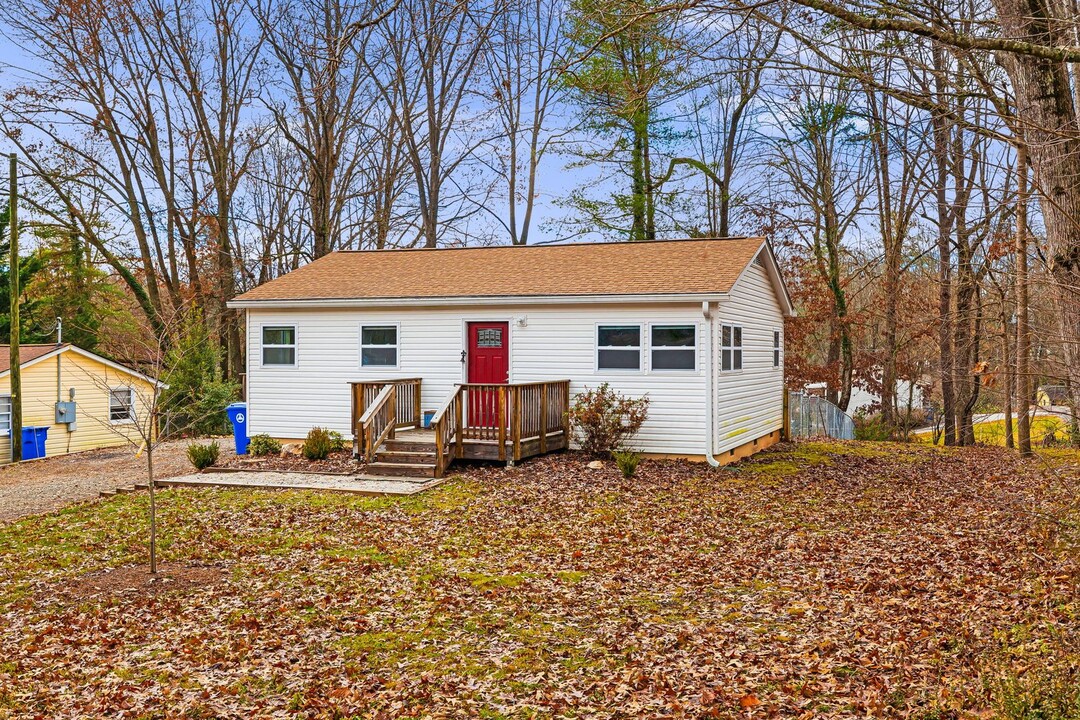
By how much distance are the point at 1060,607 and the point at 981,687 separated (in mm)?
2008

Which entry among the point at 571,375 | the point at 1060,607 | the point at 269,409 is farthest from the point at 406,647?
the point at 269,409

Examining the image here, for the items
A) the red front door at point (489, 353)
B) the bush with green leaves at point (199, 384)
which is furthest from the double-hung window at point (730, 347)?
the bush with green leaves at point (199, 384)

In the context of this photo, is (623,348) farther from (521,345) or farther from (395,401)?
(395,401)

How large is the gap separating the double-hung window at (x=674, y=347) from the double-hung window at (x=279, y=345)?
7.45 m

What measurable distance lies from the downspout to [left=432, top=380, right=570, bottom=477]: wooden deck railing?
253 centimetres

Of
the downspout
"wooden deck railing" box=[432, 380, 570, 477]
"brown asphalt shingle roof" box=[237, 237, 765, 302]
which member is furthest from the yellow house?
the downspout

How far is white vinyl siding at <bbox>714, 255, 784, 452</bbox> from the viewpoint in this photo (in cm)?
1489

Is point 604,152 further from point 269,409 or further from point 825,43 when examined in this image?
point 825,43

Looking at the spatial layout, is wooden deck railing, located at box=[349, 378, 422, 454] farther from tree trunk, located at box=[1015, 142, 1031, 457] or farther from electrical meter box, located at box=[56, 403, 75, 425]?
electrical meter box, located at box=[56, 403, 75, 425]

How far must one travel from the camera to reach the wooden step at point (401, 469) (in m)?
13.6

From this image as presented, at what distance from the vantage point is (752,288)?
16.8m

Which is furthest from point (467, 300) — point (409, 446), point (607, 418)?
point (607, 418)

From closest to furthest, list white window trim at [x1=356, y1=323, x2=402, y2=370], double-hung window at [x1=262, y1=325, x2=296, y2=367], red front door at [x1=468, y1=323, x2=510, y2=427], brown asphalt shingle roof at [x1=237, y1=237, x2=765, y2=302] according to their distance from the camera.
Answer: brown asphalt shingle roof at [x1=237, y1=237, x2=765, y2=302], red front door at [x1=468, y1=323, x2=510, y2=427], white window trim at [x1=356, y1=323, x2=402, y2=370], double-hung window at [x1=262, y1=325, x2=296, y2=367]

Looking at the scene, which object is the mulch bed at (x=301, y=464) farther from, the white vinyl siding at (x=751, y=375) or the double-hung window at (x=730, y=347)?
the double-hung window at (x=730, y=347)
